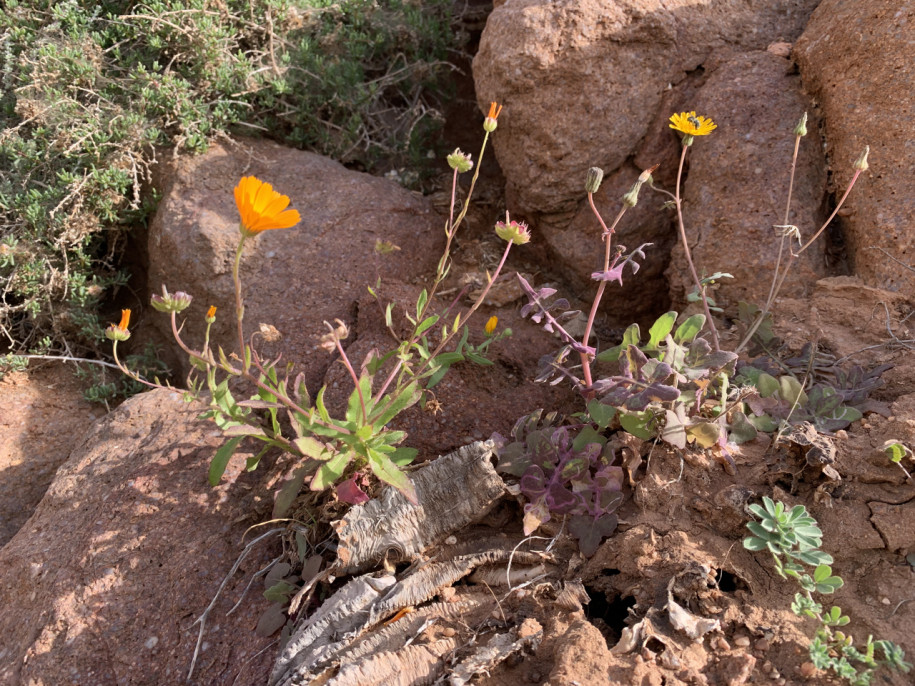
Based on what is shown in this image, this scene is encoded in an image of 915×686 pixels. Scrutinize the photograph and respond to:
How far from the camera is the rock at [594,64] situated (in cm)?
285

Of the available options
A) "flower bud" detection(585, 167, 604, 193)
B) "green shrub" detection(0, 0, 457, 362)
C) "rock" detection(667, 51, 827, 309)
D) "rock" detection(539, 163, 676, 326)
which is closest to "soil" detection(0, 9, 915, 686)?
"rock" detection(667, 51, 827, 309)

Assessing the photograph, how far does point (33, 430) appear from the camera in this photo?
10.0 ft

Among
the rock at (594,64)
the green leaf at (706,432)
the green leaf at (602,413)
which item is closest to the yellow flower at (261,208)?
the green leaf at (602,413)

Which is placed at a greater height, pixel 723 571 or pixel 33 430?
pixel 723 571

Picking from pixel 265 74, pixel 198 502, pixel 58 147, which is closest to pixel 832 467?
pixel 198 502

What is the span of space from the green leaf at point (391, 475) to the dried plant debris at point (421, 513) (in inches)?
Result: 3.1

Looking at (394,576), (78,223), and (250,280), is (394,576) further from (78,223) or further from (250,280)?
(78,223)

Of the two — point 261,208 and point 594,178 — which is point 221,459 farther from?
point 594,178

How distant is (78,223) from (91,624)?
1.98m

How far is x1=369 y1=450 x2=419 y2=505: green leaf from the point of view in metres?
1.85

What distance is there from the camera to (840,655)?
1475 mm

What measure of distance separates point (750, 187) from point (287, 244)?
6.49ft

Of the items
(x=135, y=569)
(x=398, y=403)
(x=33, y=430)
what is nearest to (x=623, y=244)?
(x=398, y=403)

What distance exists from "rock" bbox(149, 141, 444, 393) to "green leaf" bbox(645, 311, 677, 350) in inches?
51.2
